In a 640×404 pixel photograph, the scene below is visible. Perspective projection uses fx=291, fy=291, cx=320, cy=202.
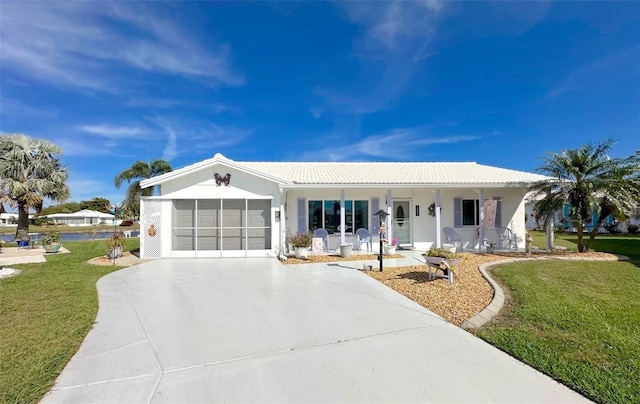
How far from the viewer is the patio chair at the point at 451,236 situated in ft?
47.9

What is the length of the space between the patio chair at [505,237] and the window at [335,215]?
6.94 m

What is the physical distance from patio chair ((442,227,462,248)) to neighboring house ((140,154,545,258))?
1.18 feet

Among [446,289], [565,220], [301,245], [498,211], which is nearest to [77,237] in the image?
[301,245]

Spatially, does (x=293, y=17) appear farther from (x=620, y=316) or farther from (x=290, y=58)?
(x=620, y=316)

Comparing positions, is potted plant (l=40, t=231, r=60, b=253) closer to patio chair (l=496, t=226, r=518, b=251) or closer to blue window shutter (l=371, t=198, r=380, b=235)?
blue window shutter (l=371, t=198, r=380, b=235)

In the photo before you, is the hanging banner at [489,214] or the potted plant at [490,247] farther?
the hanging banner at [489,214]

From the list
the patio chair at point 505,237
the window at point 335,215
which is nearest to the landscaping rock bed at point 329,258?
the window at point 335,215

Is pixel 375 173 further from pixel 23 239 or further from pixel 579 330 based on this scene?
pixel 23 239

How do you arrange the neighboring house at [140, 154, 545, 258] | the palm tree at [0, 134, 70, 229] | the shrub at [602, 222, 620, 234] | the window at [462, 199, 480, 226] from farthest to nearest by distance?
the shrub at [602, 222, 620, 234] → the palm tree at [0, 134, 70, 229] → the window at [462, 199, 480, 226] → the neighboring house at [140, 154, 545, 258]

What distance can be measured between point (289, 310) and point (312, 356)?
2103mm

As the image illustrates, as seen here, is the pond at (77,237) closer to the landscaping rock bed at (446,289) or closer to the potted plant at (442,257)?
the landscaping rock bed at (446,289)

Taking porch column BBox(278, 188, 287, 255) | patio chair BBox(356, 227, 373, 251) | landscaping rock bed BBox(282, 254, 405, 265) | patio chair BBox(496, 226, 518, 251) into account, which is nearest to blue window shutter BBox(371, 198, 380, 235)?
patio chair BBox(356, 227, 373, 251)

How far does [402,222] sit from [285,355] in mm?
12551

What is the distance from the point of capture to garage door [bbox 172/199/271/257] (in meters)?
13.7
